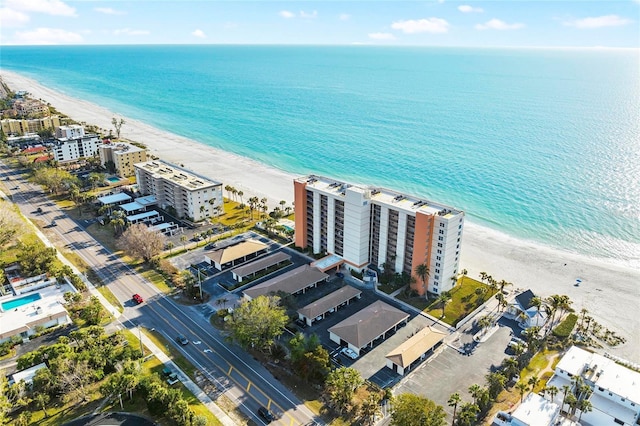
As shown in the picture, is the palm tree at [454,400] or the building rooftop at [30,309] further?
the building rooftop at [30,309]

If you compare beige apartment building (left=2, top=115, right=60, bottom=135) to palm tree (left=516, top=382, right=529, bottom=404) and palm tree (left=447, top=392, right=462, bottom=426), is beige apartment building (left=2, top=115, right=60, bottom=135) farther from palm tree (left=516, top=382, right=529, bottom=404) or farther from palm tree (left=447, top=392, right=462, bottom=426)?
palm tree (left=516, top=382, right=529, bottom=404)

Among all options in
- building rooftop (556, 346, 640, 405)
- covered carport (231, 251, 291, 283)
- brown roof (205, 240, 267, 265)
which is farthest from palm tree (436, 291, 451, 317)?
brown roof (205, 240, 267, 265)

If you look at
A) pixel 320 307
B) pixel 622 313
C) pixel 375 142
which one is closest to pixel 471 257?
pixel 622 313

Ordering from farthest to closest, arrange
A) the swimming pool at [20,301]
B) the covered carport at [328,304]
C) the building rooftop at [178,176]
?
the building rooftop at [178,176] → the swimming pool at [20,301] → the covered carport at [328,304]

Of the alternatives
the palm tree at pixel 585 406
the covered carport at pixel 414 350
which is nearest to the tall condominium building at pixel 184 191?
the covered carport at pixel 414 350

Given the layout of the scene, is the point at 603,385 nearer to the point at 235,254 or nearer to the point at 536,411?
the point at 536,411

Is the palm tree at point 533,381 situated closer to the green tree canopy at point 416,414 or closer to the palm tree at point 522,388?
the palm tree at point 522,388

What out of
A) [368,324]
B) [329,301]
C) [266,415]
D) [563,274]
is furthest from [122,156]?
[563,274]
